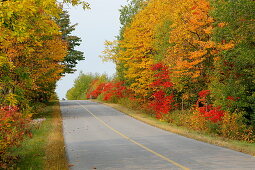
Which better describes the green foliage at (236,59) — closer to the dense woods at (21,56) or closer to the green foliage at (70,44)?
the dense woods at (21,56)

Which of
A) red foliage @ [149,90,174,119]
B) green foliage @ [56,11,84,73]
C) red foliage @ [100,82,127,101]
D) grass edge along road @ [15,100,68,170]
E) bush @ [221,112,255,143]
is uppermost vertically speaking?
green foliage @ [56,11,84,73]

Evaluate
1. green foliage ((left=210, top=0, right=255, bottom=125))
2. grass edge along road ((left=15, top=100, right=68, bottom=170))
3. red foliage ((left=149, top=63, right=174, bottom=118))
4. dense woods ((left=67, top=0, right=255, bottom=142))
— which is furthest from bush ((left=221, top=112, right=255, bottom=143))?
grass edge along road ((left=15, top=100, right=68, bottom=170))

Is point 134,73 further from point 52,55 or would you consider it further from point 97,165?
point 97,165

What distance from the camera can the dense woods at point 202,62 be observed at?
762 inches

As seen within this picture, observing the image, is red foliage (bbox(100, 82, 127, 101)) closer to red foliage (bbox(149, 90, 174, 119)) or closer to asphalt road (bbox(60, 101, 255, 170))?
red foliage (bbox(149, 90, 174, 119))

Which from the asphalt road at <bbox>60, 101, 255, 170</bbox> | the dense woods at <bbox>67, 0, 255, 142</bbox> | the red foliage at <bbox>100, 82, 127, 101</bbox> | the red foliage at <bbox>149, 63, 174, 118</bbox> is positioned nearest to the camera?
the asphalt road at <bbox>60, 101, 255, 170</bbox>

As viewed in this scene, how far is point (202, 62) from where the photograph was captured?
2470 centimetres

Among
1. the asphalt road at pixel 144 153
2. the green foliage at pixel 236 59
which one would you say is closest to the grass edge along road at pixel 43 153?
the asphalt road at pixel 144 153

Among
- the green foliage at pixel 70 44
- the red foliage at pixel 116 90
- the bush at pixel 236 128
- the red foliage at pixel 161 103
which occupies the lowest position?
the bush at pixel 236 128

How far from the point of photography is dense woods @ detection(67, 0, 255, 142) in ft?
63.5

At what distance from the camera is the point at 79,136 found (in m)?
18.9

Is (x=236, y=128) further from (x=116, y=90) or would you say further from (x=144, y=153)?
(x=116, y=90)

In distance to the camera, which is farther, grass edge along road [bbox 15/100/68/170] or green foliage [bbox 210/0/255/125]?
green foliage [bbox 210/0/255/125]

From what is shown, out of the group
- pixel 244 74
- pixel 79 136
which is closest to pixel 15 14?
pixel 79 136
